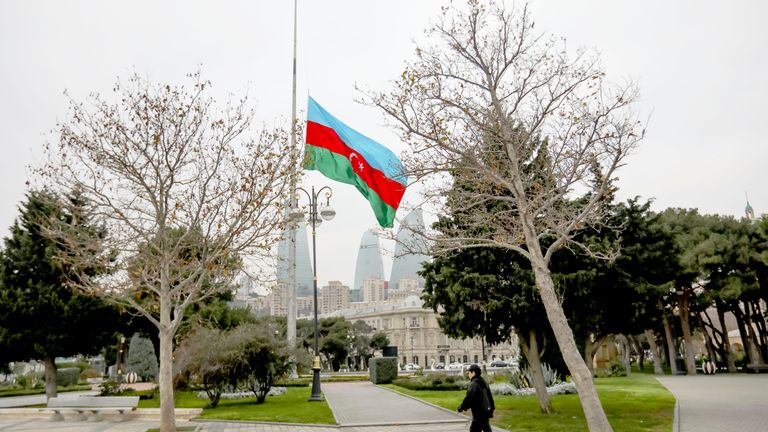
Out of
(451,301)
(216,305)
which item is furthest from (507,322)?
(216,305)

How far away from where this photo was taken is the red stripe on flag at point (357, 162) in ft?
70.0

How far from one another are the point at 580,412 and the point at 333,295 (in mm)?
180581

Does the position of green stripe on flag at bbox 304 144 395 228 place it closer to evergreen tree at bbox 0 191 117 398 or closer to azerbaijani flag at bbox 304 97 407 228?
azerbaijani flag at bbox 304 97 407 228

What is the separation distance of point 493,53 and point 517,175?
2512mm

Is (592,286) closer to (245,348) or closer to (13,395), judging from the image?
(245,348)

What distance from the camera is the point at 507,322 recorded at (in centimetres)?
1530

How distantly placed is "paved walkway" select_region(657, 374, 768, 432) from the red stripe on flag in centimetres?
1158

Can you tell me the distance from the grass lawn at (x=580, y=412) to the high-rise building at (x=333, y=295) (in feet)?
559

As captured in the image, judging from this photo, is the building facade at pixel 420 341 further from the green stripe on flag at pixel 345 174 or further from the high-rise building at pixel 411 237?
the high-rise building at pixel 411 237

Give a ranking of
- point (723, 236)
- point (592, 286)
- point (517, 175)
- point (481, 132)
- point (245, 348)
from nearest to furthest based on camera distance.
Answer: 1. point (517, 175)
2. point (481, 132)
3. point (592, 286)
4. point (245, 348)
5. point (723, 236)

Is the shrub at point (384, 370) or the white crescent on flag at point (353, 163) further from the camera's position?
the shrub at point (384, 370)

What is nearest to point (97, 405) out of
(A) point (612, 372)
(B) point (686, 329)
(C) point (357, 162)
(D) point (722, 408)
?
(C) point (357, 162)

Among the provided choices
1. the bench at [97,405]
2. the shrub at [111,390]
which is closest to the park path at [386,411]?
the bench at [97,405]

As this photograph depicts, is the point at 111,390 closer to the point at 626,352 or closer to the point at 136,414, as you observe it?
the point at 136,414
